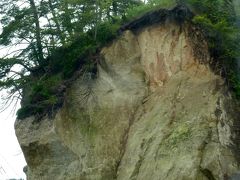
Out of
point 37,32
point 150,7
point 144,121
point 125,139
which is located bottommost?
point 125,139

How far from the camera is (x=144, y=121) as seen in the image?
18.7 meters

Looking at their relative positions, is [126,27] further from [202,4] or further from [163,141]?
[163,141]

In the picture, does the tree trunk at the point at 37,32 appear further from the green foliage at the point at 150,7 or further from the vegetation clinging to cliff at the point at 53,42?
the green foliage at the point at 150,7

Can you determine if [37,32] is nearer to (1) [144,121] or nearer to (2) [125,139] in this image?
(2) [125,139]

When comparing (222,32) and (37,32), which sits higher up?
(37,32)

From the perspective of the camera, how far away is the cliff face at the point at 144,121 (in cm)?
1675

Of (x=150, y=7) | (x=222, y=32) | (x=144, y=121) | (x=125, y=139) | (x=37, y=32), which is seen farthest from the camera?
(x=37, y=32)

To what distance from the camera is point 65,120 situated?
1969 cm

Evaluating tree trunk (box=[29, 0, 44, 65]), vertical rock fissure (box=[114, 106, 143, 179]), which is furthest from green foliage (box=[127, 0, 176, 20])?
Answer: vertical rock fissure (box=[114, 106, 143, 179])

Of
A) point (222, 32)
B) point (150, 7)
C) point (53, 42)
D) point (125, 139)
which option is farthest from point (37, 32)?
point (222, 32)

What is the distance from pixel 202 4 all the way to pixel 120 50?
3490 mm

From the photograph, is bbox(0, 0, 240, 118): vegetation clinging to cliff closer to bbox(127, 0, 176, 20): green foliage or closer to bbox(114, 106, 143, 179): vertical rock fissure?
bbox(127, 0, 176, 20): green foliage

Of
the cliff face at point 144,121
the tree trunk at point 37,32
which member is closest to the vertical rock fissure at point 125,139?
the cliff face at point 144,121

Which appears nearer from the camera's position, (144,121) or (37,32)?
(144,121)
